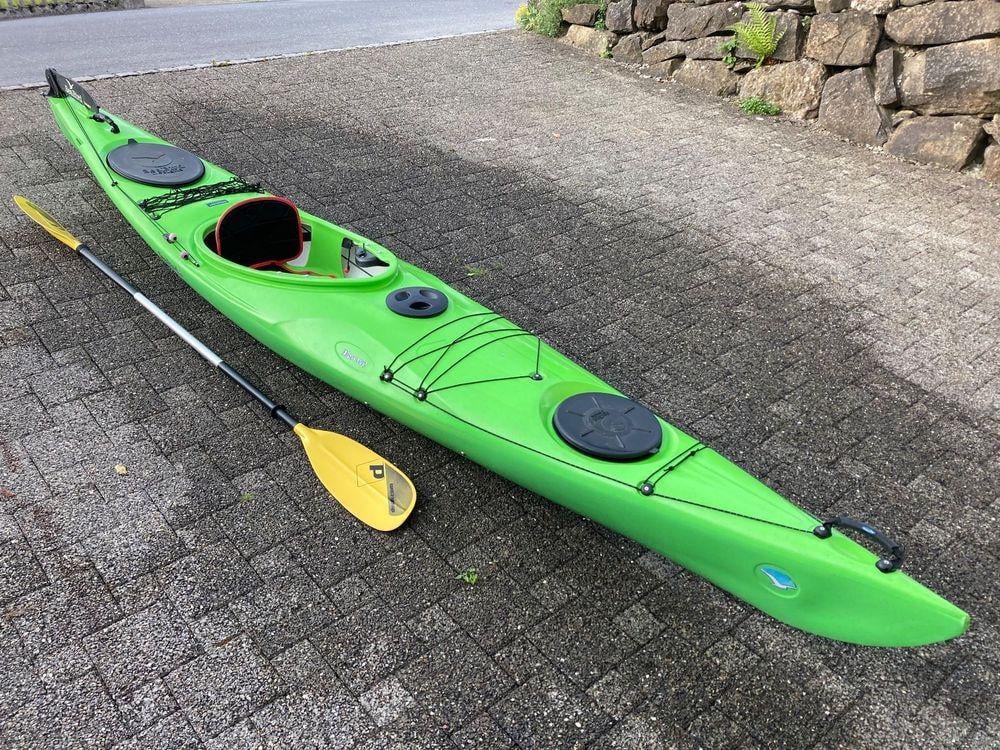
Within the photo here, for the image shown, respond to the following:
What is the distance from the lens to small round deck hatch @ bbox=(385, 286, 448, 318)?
11.4 ft

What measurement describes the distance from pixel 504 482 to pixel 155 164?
310cm

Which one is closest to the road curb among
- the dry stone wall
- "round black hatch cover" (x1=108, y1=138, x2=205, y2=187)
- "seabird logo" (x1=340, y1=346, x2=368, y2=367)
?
the dry stone wall

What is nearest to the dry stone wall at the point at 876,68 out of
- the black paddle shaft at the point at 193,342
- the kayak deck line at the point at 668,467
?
the kayak deck line at the point at 668,467

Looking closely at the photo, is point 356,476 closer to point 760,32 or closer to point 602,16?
point 760,32

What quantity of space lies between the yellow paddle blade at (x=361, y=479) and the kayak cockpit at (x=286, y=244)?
1.01 meters

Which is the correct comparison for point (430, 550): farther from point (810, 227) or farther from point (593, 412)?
point (810, 227)

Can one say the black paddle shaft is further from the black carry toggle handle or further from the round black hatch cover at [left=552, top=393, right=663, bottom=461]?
the black carry toggle handle

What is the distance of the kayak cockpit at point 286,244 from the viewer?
155 inches

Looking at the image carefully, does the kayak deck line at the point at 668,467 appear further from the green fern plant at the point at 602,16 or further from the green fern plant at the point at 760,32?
the green fern plant at the point at 602,16


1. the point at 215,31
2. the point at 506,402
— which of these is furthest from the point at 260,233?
the point at 215,31

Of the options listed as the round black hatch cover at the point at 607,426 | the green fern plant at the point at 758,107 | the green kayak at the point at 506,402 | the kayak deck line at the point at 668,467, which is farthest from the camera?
the green fern plant at the point at 758,107

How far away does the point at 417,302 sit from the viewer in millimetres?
3549

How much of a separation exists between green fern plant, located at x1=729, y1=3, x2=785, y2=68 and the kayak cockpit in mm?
5452

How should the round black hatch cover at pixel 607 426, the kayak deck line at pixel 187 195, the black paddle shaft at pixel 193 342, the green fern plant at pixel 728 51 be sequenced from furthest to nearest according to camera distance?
the green fern plant at pixel 728 51
the kayak deck line at pixel 187 195
the black paddle shaft at pixel 193 342
the round black hatch cover at pixel 607 426
